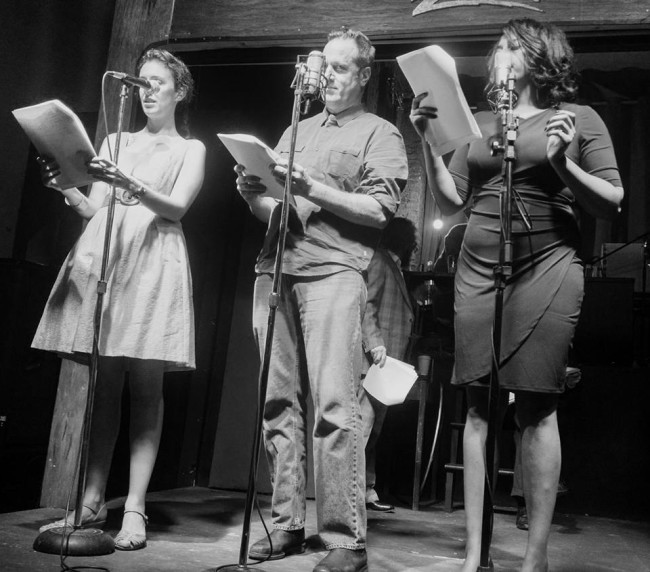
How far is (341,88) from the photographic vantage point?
228 cm

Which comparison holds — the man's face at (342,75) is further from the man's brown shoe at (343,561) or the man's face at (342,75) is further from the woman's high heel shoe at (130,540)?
the woman's high heel shoe at (130,540)

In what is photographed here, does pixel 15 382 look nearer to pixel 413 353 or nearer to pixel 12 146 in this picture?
pixel 12 146

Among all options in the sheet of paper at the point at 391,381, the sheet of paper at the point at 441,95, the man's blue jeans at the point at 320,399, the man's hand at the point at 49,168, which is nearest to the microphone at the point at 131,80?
the man's hand at the point at 49,168

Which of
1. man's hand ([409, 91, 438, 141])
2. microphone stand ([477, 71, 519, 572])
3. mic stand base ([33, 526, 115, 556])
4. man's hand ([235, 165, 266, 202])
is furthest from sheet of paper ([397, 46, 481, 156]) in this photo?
A: mic stand base ([33, 526, 115, 556])

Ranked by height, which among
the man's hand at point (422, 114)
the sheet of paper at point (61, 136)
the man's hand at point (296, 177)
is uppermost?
the man's hand at point (422, 114)

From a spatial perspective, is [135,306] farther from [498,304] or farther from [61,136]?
[498,304]

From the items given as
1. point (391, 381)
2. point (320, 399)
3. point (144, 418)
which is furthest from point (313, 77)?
point (144, 418)

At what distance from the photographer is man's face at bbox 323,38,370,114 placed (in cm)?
226

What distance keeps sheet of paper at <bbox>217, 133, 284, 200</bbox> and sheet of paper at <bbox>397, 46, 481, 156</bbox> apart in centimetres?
43

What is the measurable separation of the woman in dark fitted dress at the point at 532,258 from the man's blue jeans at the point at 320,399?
307mm

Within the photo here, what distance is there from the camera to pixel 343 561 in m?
1.92

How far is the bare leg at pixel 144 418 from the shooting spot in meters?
2.32

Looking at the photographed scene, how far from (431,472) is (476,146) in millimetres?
3056

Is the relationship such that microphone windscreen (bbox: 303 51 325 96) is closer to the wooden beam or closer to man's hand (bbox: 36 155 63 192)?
man's hand (bbox: 36 155 63 192)
